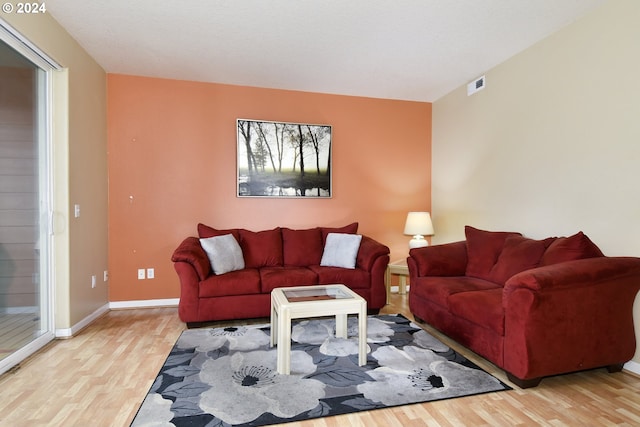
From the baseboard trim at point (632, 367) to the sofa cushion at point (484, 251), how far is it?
1060 millimetres

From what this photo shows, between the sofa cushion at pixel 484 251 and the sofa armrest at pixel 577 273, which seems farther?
the sofa cushion at pixel 484 251

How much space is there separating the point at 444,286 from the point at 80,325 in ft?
Result: 11.0

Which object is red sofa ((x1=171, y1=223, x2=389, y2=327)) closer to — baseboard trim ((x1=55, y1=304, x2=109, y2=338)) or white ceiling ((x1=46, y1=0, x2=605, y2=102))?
baseboard trim ((x1=55, y1=304, x2=109, y2=338))

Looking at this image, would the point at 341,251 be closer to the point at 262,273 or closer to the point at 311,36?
the point at 262,273

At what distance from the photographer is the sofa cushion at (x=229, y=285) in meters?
3.18

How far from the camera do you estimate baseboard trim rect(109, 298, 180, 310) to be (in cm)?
384

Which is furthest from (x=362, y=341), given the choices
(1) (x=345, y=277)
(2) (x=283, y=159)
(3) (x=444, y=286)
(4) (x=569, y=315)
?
(2) (x=283, y=159)

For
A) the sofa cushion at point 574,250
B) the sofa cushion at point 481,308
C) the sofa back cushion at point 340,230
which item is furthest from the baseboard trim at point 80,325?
the sofa cushion at point 574,250

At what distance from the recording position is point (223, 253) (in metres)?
3.46

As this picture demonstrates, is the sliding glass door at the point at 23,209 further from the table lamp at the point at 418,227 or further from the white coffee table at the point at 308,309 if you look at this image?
the table lamp at the point at 418,227

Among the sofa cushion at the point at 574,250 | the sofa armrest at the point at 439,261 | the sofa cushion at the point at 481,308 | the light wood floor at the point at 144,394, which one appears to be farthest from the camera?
→ the sofa armrest at the point at 439,261

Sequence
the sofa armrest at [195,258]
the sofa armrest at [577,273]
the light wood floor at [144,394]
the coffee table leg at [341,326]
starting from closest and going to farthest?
1. the light wood floor at [144,394]
2. the sofa armrest at [577,273]
3. the coffee table leg at [341,326]
4. the sofa armrest at [195,258]

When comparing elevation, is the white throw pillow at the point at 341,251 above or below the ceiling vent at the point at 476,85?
below

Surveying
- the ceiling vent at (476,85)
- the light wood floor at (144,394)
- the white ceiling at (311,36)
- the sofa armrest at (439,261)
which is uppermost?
the white ceiling at (311,36)
